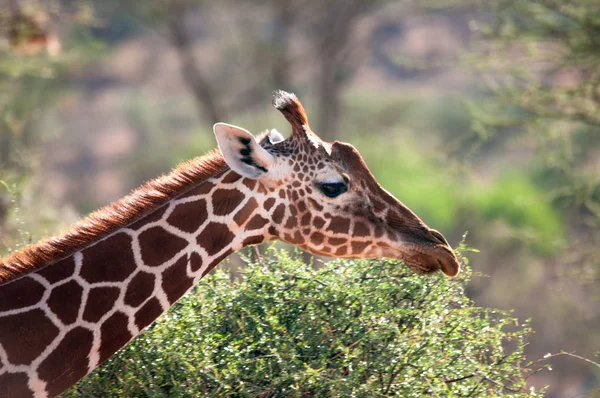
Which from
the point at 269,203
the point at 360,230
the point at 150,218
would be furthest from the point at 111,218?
the point at 360,230

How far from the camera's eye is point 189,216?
15.4 ft

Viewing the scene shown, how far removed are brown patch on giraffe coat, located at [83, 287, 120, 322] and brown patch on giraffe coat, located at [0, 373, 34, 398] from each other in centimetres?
41

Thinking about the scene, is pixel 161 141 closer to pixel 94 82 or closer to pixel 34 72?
pixel 94 82

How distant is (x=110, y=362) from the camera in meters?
4.60

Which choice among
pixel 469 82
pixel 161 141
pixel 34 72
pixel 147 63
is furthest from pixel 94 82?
pixel 34 72

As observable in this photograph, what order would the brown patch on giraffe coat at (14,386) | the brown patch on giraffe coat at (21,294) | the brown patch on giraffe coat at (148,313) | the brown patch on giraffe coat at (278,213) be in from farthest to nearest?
the brown patch on giraffe coat at (278,213)
the brown patch on giraffe coat at (148,313)
the brown patch on giraffe coat at (21,294)
the brown patch on giraffe coat at (14,386)

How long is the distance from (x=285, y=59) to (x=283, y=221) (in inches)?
672

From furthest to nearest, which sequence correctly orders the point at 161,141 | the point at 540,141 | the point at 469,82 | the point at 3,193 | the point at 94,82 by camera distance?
1. the point at 94,82
2. the point at 469,82
3. the point at 161,141
4. the point at 3,193
5. the point at 540,141

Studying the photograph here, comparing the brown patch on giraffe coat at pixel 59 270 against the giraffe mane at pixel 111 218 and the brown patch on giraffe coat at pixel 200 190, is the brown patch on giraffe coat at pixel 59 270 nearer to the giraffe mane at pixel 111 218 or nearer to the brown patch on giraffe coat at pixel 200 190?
the giraffe mane at pixel 111 218

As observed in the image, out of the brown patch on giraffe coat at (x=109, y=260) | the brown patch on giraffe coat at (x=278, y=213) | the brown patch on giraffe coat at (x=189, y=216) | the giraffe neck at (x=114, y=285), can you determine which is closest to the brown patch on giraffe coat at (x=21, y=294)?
the giraffe neck at (x=114, y=285)

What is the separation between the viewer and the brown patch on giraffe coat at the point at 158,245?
459 centimetres

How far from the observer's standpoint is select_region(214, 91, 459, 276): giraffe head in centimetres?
484

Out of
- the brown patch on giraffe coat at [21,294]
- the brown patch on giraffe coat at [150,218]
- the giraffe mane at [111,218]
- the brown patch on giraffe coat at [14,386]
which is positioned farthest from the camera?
the brown patch on giraffe coat at [150,218]

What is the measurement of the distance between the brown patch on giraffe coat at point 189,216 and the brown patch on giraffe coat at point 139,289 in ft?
1.04
